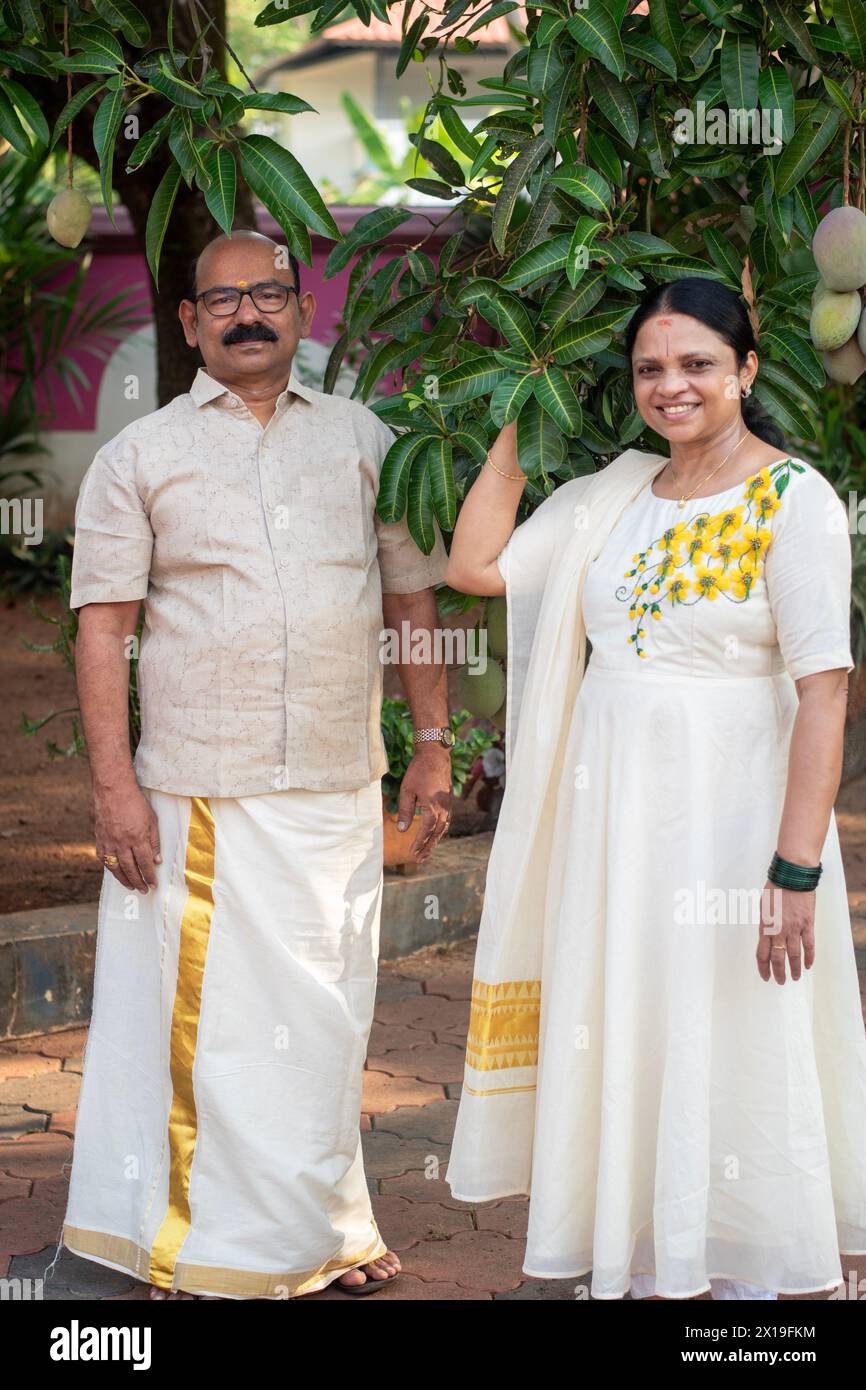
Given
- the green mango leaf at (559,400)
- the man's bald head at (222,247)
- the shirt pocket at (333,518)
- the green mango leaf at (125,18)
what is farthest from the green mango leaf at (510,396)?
the green mango leaf at (125,18)

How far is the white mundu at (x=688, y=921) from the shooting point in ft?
8.27

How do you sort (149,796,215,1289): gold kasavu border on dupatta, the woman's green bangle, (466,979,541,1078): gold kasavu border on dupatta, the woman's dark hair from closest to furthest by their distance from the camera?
the woman's green bangle
the woman's dark hair
(466,979,541,1078): gold kasavu border on dupatta
(149,796,215,1289): gold kasavu border on dupatta

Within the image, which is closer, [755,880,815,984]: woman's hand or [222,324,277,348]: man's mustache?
[755,880,815,984]: woman's hand

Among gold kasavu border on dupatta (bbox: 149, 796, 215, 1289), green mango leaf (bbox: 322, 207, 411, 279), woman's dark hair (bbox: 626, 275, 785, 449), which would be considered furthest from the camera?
green mango leaf (bbox: 322, 207, 411, 279)

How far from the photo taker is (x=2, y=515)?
873 centimetres

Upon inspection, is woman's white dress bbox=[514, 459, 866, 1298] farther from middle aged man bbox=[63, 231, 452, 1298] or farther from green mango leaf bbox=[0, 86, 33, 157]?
green mango leaf bbox=[0, 86, 33, 157]

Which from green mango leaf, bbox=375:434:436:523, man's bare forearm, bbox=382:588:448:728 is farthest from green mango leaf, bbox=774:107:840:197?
man's bare forearm, bbox=382:588:448:728

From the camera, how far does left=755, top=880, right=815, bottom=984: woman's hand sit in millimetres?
2447

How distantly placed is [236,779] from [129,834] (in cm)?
22

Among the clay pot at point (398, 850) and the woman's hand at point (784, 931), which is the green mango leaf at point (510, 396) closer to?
the woman's hand at point (784, 931)

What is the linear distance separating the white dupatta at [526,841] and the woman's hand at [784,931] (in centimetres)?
43

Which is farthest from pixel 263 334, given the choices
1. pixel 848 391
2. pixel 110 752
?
pixel 848 391

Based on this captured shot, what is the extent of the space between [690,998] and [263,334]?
4.33 ft

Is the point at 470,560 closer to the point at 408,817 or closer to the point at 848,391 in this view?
the point at 408,817
